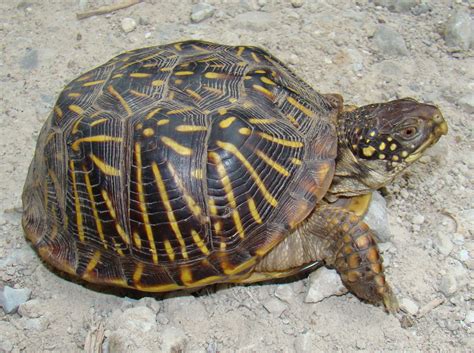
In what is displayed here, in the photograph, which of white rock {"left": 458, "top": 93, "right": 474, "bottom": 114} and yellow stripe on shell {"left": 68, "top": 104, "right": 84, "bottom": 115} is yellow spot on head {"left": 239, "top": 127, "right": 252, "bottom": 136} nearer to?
yellow stripe on shell {"left": 68, "top": 104, "right": 84, "bottom": 115}

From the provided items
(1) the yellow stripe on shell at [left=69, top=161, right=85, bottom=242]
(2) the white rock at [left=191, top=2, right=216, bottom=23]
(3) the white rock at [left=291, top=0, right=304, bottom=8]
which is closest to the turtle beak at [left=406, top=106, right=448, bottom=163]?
(1) the yellow stripe on shell at [left=69, top=161, right=85, bottom=242]

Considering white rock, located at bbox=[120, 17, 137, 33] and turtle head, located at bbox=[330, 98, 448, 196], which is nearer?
turtle head, located at bbox=[330, 98, 448, 196]

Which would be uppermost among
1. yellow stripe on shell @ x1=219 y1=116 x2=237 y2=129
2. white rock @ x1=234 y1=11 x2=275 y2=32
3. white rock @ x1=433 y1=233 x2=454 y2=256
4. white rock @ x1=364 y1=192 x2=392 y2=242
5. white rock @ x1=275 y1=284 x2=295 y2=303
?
yellow stripe on shell @ x1=219 y1=116 x2=237 y2=129

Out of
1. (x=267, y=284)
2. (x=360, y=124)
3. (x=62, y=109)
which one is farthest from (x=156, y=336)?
(x=360, y=124)

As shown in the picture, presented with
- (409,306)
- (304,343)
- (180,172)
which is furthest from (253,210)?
(409,306)

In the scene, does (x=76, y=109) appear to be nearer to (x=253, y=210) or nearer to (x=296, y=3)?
(x=253, y=210)

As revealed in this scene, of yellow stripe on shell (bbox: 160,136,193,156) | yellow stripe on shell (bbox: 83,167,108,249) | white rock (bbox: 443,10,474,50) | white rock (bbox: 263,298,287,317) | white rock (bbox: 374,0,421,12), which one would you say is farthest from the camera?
white rock (bbox: 374,0,421,12)
